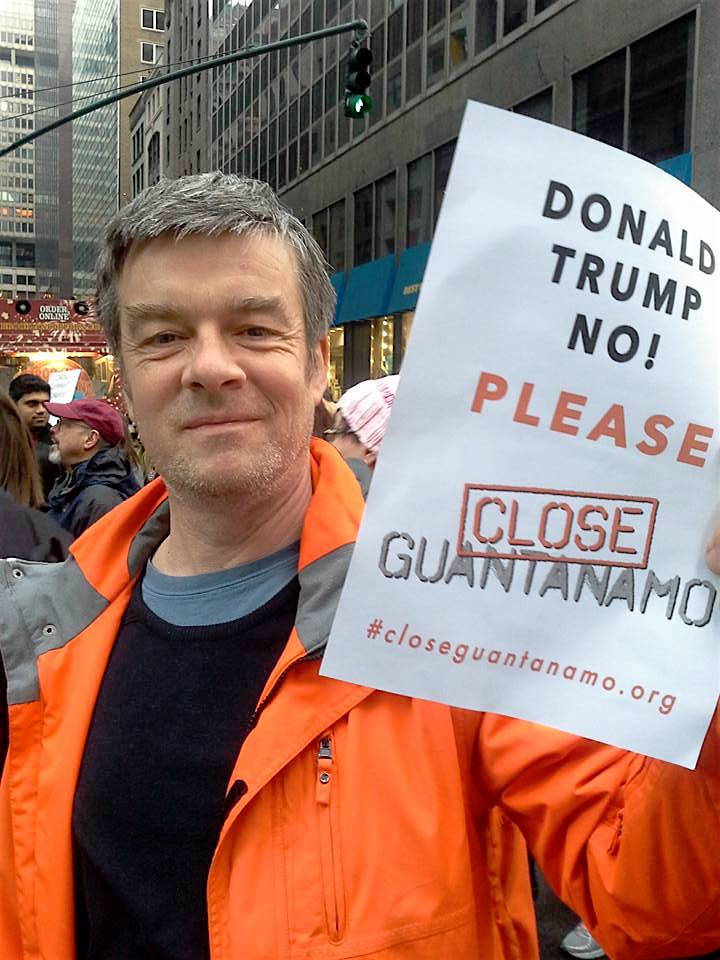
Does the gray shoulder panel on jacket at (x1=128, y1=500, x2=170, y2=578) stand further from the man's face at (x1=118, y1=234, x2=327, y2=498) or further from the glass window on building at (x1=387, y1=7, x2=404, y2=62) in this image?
the glass window on building at (x1=387, y1=7, x2=404, y2=62)

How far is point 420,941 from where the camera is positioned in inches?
51.2

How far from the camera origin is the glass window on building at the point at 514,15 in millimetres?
16688

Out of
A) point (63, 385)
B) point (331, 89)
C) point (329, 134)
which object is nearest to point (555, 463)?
point (63, 385)

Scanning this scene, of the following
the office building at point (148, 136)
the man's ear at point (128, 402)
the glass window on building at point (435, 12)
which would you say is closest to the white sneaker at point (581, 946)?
the man's ear at point (128, 402)

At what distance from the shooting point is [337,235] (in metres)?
26.0

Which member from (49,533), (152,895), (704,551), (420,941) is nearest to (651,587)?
(704,551)

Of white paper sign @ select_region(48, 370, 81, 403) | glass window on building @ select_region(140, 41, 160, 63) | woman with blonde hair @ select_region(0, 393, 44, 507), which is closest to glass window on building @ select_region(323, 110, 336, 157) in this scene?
white paper sign @ select_region(48, 370, 81, 403)

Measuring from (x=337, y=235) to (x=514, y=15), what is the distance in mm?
9877

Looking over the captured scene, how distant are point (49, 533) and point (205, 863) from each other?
5.90ft

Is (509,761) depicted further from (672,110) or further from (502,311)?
(672,110)

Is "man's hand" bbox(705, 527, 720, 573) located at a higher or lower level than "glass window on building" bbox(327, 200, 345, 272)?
lower

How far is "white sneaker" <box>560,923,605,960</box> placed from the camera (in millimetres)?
3691

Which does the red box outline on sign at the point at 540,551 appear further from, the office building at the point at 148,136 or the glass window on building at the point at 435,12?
the office building at the point at 148,136

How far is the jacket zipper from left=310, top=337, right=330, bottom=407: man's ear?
0.71 metres
